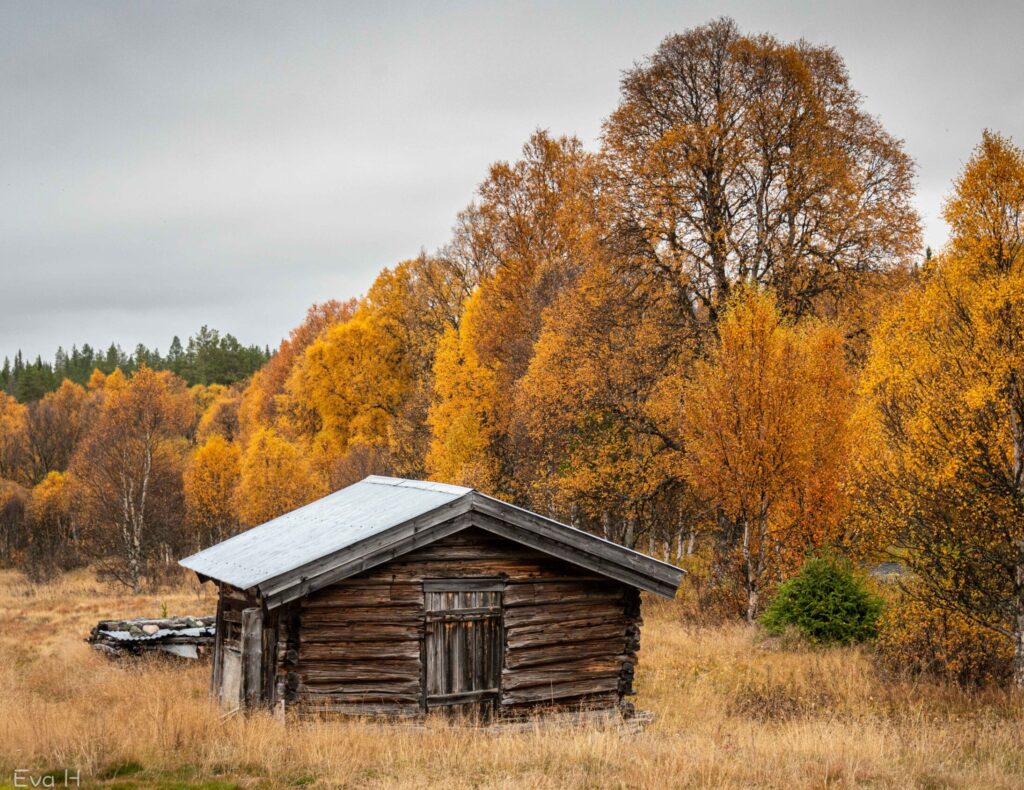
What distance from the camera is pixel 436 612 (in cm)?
1284

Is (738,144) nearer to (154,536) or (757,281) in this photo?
(757,281)

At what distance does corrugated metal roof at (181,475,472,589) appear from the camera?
40.6ft

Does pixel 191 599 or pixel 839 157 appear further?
pixel 191 599

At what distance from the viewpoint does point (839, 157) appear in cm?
2456

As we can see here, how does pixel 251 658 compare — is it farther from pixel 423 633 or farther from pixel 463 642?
pixel 463 642

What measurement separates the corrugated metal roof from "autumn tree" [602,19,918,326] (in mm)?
11878

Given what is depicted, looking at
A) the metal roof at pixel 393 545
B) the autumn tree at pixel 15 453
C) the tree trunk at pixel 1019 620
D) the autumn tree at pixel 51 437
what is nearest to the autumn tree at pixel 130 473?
the metal roof at pixel 393 545

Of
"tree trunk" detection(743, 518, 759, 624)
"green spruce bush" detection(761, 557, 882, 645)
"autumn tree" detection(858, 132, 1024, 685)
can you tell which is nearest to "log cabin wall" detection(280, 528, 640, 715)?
"autumn tree" detection(858, 132, 1024, 685)

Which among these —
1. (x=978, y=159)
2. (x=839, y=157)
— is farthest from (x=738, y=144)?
(x=978, y=159)

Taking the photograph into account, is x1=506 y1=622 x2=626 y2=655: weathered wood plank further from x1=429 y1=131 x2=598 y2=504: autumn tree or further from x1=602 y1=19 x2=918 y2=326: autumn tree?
x1=429 y1=131 x2=598 y2=504: autumn tree

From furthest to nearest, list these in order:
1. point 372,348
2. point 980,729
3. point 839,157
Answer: point 372,348
point 839,157
point 980,729

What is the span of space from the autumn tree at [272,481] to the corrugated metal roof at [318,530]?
23.8 metres

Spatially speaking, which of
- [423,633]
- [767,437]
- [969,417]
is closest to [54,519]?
[767,437]

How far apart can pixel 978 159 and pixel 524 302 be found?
75.2 ft
